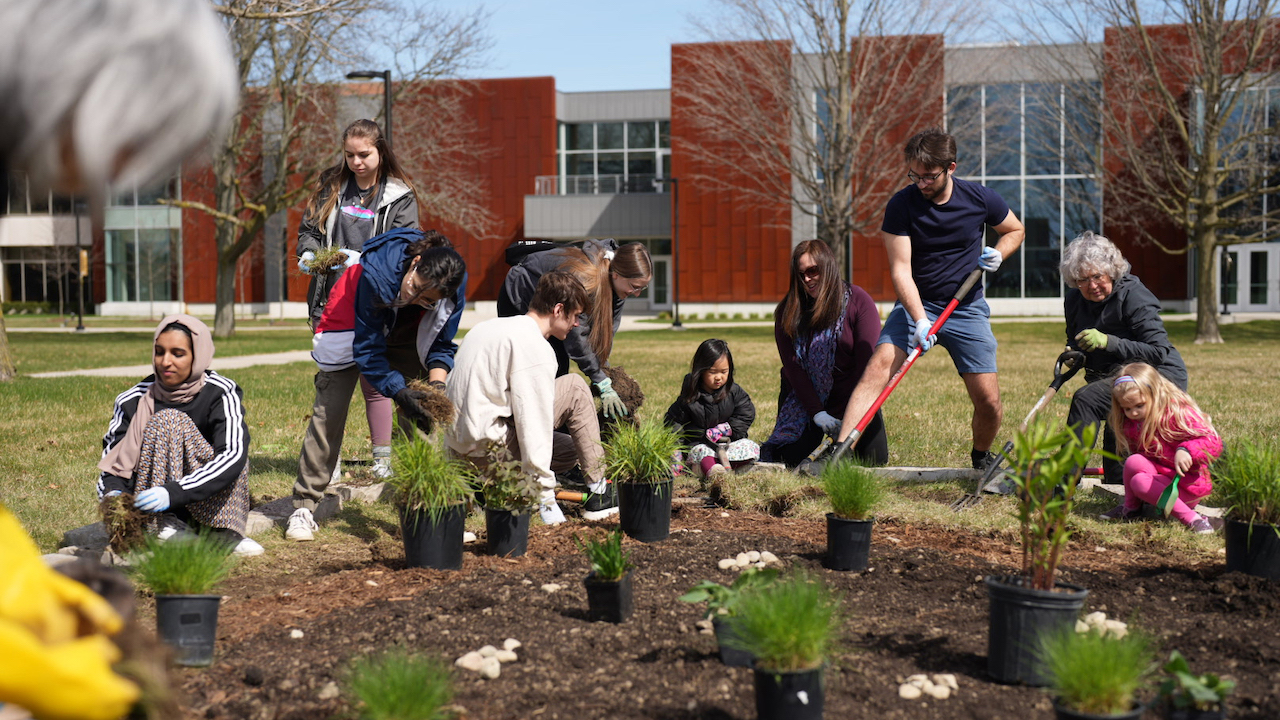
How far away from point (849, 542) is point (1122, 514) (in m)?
2.13

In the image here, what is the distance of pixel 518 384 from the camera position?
4.93 metres

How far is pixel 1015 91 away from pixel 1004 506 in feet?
86.1

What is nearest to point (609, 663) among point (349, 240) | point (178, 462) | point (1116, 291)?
point (178, 462)

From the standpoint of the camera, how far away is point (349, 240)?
20.4 feet

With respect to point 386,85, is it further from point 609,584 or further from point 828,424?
point 609,584

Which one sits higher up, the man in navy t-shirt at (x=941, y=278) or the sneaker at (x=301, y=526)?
the man in navy t-shirt at (x=941, y=278)

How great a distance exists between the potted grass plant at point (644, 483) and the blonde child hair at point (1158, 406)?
246 centimetres

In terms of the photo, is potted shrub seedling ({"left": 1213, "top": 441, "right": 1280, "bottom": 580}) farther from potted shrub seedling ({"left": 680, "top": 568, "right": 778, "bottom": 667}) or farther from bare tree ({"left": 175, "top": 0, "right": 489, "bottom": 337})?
bare tree ({"left": 175, "top": 0, "right": 489, "bottom": 337})

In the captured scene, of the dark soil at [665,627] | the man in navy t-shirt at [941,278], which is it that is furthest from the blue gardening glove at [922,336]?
the dark soil at [665,627]

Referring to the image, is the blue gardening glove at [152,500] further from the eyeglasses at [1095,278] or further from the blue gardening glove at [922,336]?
the eyeglasses at [1095,278]

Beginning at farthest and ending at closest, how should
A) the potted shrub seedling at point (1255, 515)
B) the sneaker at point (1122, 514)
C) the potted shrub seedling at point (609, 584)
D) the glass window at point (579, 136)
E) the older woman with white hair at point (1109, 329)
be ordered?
1. the glass window at point (579, 136)
2. the older woman with white hair at point (1109, 329)
3. the sneaker at point (1122, 514)
4. the potted shrub seedling at point (1255, 515)
5. the potted shrub seedling at point (609, 584)

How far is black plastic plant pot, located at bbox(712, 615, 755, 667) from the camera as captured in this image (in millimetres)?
3016

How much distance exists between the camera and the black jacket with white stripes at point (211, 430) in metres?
4.59

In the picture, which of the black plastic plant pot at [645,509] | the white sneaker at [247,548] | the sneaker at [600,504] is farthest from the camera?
the sneaker at [600,504]
